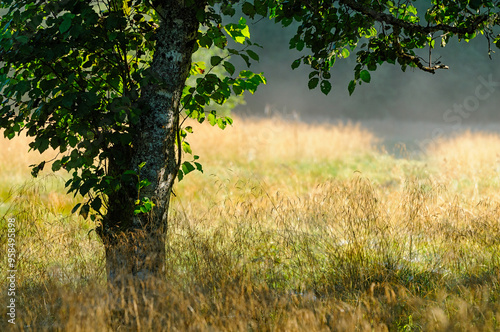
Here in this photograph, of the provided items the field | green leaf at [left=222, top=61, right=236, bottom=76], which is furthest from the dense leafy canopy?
the field

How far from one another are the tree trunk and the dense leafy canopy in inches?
3.8

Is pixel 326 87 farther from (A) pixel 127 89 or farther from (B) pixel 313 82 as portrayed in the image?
(A) pixel 127 89

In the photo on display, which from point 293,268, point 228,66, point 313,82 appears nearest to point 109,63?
point 228,66

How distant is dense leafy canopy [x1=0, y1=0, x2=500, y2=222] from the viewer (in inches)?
132

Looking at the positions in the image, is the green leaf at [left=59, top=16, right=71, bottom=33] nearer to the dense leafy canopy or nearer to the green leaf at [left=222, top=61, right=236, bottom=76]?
the dense leafy canopy

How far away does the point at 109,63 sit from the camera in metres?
3.86

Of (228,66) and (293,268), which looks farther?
(293,268)

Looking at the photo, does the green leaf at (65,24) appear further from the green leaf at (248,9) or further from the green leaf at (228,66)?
the green leaf at (248,9)

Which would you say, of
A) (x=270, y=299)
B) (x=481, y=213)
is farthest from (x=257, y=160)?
(x=270, y=299)

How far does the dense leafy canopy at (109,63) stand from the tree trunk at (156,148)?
96 millimetres

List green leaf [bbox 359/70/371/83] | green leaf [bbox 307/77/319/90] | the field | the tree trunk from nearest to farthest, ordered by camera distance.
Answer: the field
the tree trunk
green leaf [bbox 359/70/371/83]
green leaf [bbox 307/77/319/90]

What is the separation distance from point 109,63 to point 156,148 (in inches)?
34.0

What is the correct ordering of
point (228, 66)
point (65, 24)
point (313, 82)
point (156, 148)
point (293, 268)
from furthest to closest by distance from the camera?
point (293, 268) → point (313, 82) → point (156, 148) → point (228, 66) → point (65, 24)

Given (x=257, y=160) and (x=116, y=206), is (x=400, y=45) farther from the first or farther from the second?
(x=257, y=160)
